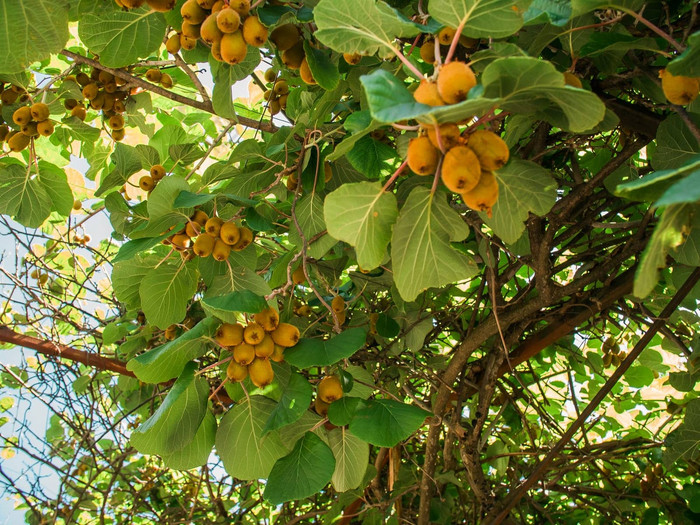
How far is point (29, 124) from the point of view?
6.25 ft

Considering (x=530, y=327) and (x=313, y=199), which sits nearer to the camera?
(x=313, y=199)

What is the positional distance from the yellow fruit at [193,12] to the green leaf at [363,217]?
61 centimetres

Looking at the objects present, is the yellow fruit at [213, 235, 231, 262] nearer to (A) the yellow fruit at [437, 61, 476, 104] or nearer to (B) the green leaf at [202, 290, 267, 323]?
(B) the green leaf at [202, 290, 267, 323]

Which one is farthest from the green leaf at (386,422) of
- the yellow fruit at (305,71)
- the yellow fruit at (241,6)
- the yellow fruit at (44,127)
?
the yellow fruit at (44,127)

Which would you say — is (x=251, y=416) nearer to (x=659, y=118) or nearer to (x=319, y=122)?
(x=319, y=122)

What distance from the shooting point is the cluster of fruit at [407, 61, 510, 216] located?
877 millimetres

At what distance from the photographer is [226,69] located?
1.72 metres

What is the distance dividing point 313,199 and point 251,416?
63cm

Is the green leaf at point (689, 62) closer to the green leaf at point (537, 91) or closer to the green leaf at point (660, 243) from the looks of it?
the green leaf at point (537, 91)

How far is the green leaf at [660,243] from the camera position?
0.81 metres

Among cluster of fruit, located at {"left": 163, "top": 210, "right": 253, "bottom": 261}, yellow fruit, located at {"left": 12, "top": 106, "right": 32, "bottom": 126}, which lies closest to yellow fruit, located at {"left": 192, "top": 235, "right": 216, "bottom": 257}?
cluster of fruit, located at {"left": 163, "top": 210, "right": 253, "bottom": 261}

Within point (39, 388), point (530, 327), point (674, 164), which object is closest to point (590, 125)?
point (674, 164)

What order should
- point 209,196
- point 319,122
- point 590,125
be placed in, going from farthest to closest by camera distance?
point 319,122 < point 209,196 < point 590,125

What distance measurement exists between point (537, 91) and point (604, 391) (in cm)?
125
